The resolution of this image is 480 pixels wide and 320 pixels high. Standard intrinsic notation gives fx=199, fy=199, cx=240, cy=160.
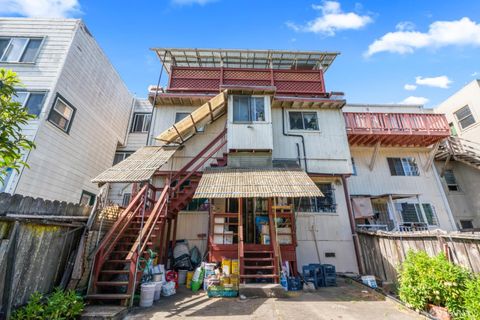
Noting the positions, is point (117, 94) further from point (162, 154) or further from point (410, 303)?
point (410, 303)

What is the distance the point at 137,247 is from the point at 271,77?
10484 mm

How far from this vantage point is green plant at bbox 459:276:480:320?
3568 millimetres

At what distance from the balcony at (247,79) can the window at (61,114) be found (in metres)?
4.88

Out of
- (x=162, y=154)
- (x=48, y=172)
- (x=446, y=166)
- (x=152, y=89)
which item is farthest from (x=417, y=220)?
(x=48, y=172)

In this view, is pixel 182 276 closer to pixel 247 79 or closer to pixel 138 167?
pixel 138 167

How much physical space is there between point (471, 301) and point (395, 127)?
35.2ft

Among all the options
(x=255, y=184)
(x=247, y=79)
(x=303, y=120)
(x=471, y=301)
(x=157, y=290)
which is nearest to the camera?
(x=471, y=301)

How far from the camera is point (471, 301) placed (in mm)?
3732

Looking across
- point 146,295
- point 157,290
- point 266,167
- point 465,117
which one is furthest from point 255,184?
point 465,117

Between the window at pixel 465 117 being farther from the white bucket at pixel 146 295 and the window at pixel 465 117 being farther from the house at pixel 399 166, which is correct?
the white bucket at pixel 146 295

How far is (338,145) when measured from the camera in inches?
419

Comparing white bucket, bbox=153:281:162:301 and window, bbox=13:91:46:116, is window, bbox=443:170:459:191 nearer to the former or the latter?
white bucket, bbox=153:281:162:301

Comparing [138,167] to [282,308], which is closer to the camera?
[282,308]

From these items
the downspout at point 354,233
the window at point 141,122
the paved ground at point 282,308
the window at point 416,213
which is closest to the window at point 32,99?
the window at point 141,122
